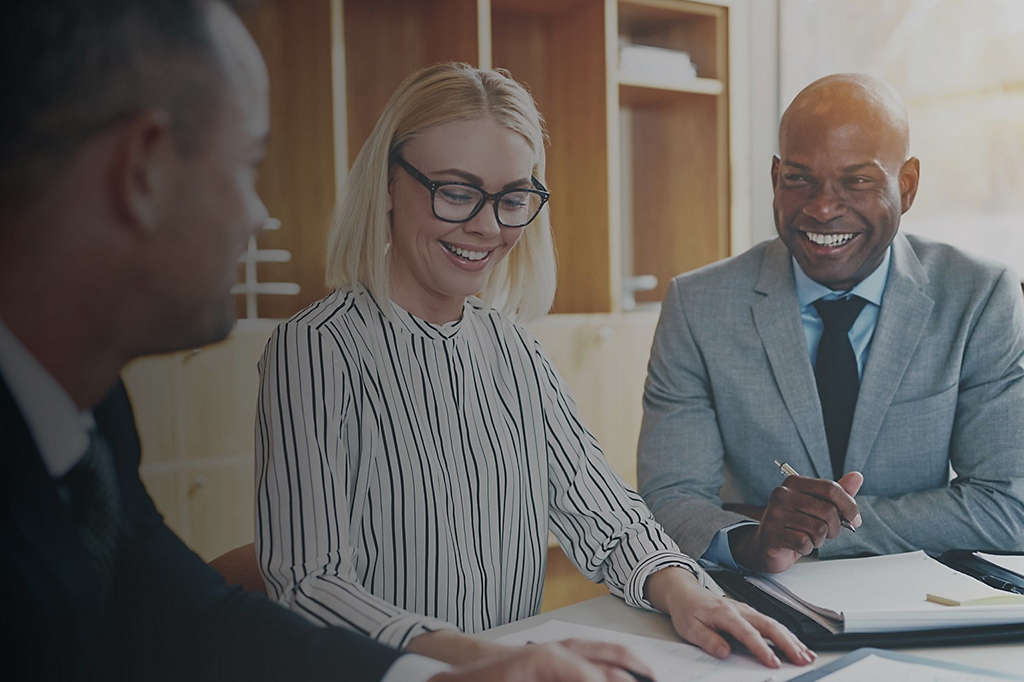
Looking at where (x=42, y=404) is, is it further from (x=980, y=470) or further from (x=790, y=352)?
(x=980, y=470)

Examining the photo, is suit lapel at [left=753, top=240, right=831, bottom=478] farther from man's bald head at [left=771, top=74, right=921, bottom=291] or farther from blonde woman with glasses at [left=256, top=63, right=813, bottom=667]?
blonde woman with glasses at [left=256, top=63, right=813, bottom=667]

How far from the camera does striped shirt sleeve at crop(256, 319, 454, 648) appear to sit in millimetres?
809

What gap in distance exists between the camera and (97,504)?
54 cm

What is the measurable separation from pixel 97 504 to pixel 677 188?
2.30m

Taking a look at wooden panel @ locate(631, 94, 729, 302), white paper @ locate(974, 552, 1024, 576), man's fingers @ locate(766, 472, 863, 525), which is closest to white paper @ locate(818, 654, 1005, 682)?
man's fingers @ locate(766, 472, 863, 525)

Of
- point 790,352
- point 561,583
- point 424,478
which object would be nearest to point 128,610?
point 424,478

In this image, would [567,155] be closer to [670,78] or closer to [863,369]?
[670,78]

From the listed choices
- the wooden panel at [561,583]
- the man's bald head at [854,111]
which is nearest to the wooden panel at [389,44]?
the man's bald head at [854,111]

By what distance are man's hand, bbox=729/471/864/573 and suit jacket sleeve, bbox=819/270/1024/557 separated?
10.2 inches

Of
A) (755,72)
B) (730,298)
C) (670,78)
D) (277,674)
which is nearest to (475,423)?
(277,674)

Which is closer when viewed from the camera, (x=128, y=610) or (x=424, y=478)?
(x=128, y=610)

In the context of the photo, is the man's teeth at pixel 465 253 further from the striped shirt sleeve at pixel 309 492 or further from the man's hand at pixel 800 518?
the man's hand at pixel 800 518

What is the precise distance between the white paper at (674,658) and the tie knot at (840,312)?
739 mm

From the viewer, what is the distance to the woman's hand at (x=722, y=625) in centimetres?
83
